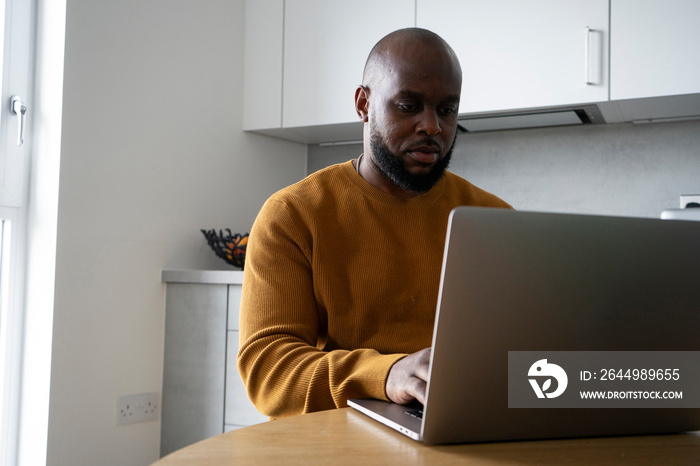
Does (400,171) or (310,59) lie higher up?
(310,59)

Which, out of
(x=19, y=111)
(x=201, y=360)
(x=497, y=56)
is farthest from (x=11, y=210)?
(x=497, y=56)

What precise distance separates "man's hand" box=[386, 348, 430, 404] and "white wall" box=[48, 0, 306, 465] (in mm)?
1572

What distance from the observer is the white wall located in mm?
2172

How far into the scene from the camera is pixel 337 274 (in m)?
1.24

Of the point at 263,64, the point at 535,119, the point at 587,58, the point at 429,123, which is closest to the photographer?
the point at 429,123

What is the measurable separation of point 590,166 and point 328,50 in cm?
105

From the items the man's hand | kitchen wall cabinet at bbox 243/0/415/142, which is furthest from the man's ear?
kitchen wall cabinet at bbox 243/0/415/142

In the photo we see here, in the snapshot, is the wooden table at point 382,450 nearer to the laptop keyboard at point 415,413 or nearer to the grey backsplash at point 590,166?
the laptop keyboard at point 415,413

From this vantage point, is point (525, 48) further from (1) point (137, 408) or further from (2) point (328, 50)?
(1) point (137, 408)

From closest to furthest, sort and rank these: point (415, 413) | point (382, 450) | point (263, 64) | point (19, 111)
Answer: point (382, 450) → point (415, 413) → point (19, 111) → point (263, 64)

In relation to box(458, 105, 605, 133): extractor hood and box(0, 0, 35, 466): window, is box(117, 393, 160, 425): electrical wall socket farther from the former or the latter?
box(458, 105, 605, 133): extractor hood

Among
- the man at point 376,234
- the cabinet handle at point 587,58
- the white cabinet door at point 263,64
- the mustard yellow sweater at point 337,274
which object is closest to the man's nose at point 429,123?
the man at point 376,234

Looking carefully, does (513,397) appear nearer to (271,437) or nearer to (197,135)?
(271,437)

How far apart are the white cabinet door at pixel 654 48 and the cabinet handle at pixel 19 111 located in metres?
1.78
